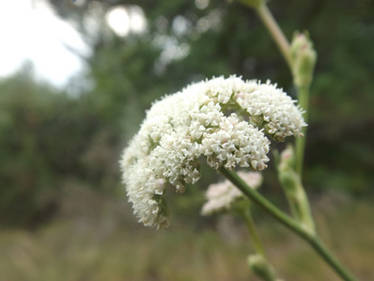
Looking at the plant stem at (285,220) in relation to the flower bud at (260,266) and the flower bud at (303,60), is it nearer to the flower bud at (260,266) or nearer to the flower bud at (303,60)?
the flower bud at (260,266)

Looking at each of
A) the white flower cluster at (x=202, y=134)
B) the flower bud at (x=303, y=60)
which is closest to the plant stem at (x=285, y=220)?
the white flower cluster at (x=202, y=134)

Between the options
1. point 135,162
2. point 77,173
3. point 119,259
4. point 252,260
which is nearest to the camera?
point 135,162

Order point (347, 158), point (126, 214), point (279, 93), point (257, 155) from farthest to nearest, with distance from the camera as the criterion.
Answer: point (126, 214) → point (347, 158) → point (279, 93) → point (257, 155)

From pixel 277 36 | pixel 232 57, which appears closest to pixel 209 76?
pixel 232 57

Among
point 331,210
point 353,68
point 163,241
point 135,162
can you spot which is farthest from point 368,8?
point 135,162

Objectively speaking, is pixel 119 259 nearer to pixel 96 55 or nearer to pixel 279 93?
pixel 96 55

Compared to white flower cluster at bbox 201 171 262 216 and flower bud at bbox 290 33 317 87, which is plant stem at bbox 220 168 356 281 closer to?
white flower cluster at bbox 201 171 262 216

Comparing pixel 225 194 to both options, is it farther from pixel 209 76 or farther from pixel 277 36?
pixel 209 76
